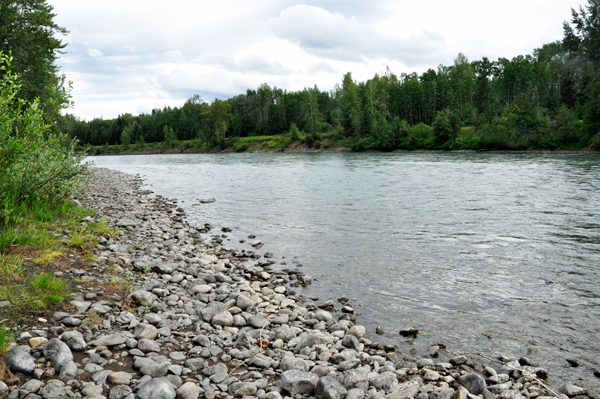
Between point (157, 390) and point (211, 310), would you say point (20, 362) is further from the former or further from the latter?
point (211, 310)

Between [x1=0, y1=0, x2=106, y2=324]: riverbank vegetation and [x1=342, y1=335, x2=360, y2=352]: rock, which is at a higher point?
[x1=0, y1=0, x2=106, y2=324]: riverbank vegetation

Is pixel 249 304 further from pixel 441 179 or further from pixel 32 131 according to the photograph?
pixel 441 179

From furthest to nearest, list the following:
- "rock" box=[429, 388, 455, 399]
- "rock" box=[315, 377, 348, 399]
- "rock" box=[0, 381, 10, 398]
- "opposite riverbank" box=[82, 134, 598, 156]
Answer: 1. "opposite riverbank" box=[82, 134, 598, 156]
2. "rock" box=[429, 388, 455, 399]
3. "rock" box=[315, 377, 348, 399]
4. "rock" box=[0, 381, 10, 398]

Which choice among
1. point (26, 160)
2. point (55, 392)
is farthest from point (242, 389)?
point (26, 160)

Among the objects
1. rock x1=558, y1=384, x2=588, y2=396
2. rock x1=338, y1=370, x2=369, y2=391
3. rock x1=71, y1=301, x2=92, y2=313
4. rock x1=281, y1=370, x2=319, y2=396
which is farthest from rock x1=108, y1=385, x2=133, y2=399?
rock x1=558, y1=384, x2=588, y2=396

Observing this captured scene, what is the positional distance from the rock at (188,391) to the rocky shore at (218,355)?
12mm

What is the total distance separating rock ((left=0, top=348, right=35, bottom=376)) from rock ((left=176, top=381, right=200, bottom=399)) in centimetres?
171

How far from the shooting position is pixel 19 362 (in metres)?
4.54

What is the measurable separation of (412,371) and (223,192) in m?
25.5

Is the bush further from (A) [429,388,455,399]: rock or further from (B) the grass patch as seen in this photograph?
(A) [429,388,455,399]: rock

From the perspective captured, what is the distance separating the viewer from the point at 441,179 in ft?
112

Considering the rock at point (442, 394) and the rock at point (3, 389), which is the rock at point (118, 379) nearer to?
the rock at point (3, 389)

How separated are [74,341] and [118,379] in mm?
1051

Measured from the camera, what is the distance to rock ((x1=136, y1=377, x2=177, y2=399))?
4.46m
